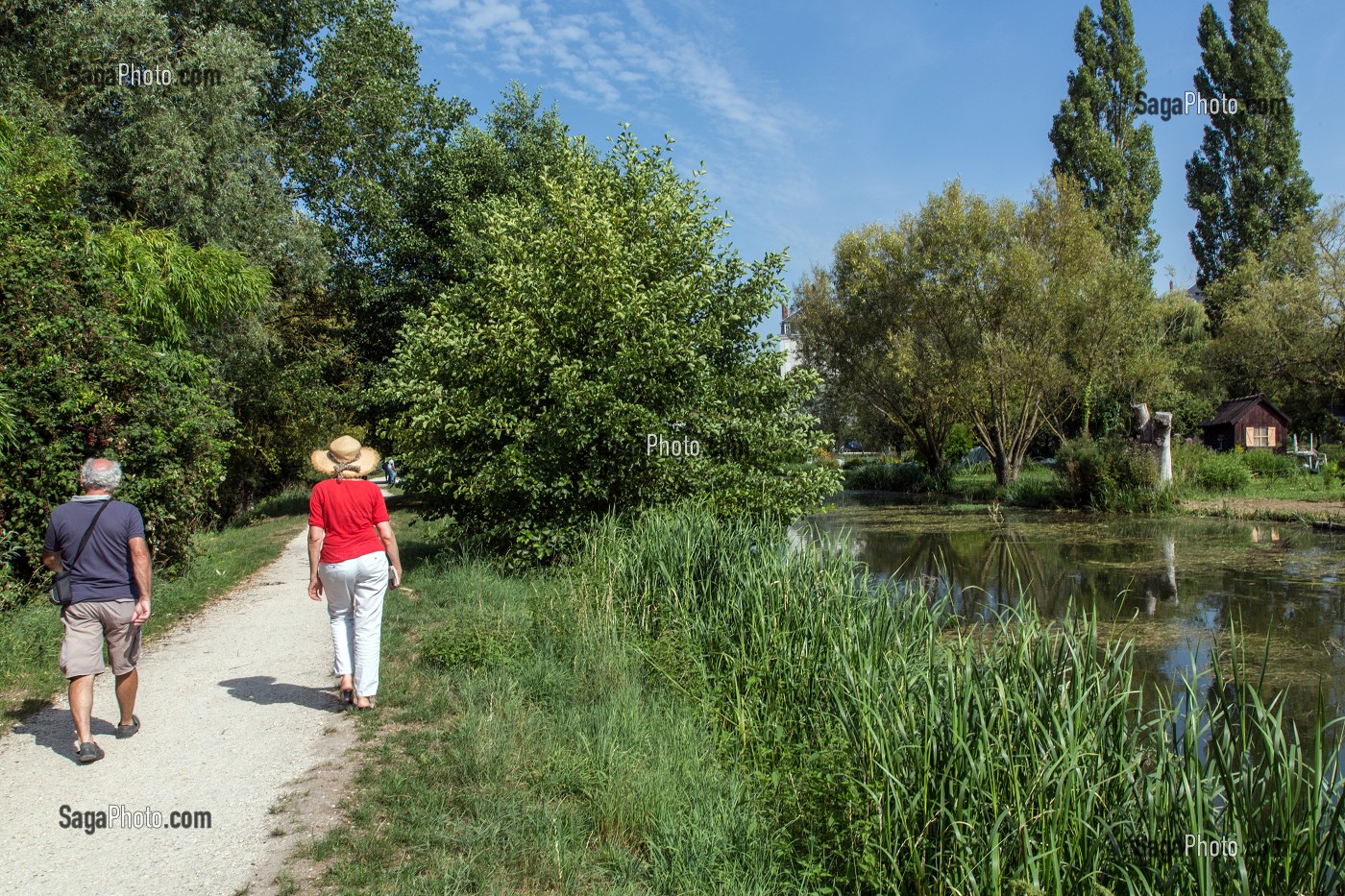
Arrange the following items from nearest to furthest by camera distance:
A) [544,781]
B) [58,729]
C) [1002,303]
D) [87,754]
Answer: [544,781] → [87,754] → [58,729] → [1002,303]

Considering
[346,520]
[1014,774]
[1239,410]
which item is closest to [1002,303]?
[1239,410]

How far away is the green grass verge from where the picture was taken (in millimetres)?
4031

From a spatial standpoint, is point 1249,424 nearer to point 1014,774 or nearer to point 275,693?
point 1014,774

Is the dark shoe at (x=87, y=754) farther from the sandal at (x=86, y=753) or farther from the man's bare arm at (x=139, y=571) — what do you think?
the man's bare arm at (x=139, y=571)

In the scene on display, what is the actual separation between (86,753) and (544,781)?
2713mm

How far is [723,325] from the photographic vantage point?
1186 cm

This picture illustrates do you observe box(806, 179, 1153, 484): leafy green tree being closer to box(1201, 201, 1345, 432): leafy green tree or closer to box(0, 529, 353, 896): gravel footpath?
box(1201, 201, 1345, 432): leafy green tree

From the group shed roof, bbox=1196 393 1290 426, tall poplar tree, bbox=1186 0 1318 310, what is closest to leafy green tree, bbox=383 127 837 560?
tall poplar tree, bbox=1186 0 1318 310

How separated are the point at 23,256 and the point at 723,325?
25.4ft

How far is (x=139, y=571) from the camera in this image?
5.76m

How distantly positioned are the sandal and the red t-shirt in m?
1.67

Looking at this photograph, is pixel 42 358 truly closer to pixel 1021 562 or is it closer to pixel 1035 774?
pixel 1035 774

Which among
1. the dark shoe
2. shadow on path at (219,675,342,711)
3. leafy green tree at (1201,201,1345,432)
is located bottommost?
shadow on path at (219,675,342,711)

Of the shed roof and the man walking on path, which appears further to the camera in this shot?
the shed roof
